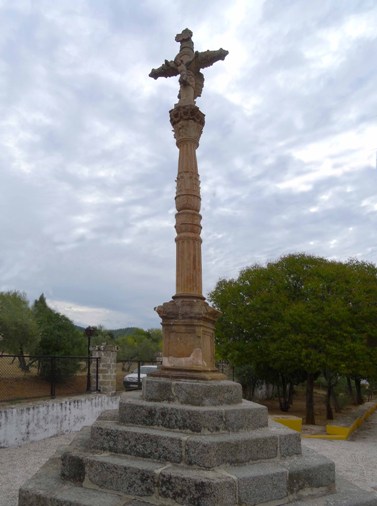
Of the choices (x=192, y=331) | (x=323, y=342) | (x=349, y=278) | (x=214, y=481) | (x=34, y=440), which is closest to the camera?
(x=214, y=481)

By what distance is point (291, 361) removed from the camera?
17109 millimetres

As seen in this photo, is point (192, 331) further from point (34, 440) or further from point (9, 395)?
point (9, 395)

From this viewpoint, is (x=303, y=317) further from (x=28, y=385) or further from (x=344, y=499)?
(x=344, y=499)

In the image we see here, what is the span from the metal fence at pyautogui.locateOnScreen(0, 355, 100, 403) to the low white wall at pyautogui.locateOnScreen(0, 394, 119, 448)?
65 cm

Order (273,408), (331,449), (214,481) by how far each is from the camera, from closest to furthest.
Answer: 1. (214,481)
2. (331,449)
3. (273,408)

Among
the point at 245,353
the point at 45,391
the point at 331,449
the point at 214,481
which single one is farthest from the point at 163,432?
the point at 245,353

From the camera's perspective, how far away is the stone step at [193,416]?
477 centimetres

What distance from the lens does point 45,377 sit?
14.0 m

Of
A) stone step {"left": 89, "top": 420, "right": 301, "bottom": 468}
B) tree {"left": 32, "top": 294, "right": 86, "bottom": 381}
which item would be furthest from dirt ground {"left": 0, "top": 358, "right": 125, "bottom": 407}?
stone step {"left": 89, "top": 420, "right": 301, "bottom": 468}

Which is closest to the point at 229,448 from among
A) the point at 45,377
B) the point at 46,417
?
the point at 46,417

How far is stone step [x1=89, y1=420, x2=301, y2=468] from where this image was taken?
4.35 m

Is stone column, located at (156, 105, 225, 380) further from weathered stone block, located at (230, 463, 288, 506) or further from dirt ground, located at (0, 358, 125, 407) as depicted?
dirt ground, located at (0, 358, 125, 407)

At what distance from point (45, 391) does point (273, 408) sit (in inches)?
594

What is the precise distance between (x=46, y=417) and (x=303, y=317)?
10096 millimetres
